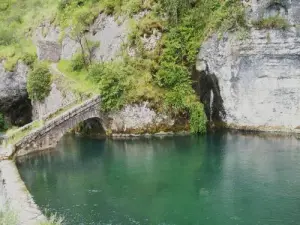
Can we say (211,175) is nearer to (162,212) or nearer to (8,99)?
(162,212)

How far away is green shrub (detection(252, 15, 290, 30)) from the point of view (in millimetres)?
42656

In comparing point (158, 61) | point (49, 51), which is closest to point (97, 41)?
point (49, 51)

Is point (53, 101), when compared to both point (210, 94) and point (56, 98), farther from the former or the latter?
point (210, 94)

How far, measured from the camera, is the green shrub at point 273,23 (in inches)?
1679

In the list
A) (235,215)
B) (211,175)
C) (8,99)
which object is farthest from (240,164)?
(8,99)

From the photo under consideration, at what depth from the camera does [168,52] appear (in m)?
46.1

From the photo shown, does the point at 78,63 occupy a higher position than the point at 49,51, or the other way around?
the point at 49,51

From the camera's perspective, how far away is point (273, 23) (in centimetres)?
4291

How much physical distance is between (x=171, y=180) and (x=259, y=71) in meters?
16.7

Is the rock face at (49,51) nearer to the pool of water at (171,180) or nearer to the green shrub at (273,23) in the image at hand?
the pool of water at (171,180)

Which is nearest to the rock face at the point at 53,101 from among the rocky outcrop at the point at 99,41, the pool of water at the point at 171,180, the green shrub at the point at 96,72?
the green shrub at the point at 96,72

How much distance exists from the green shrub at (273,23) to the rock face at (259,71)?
12.6 inches

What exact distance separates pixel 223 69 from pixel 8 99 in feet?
75.8

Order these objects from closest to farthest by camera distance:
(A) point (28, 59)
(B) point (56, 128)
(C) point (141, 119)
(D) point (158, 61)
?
(B) point (56, 128)
(C) point (141, 119)
(D) point (158, 61)
(A) point (28, 59)
